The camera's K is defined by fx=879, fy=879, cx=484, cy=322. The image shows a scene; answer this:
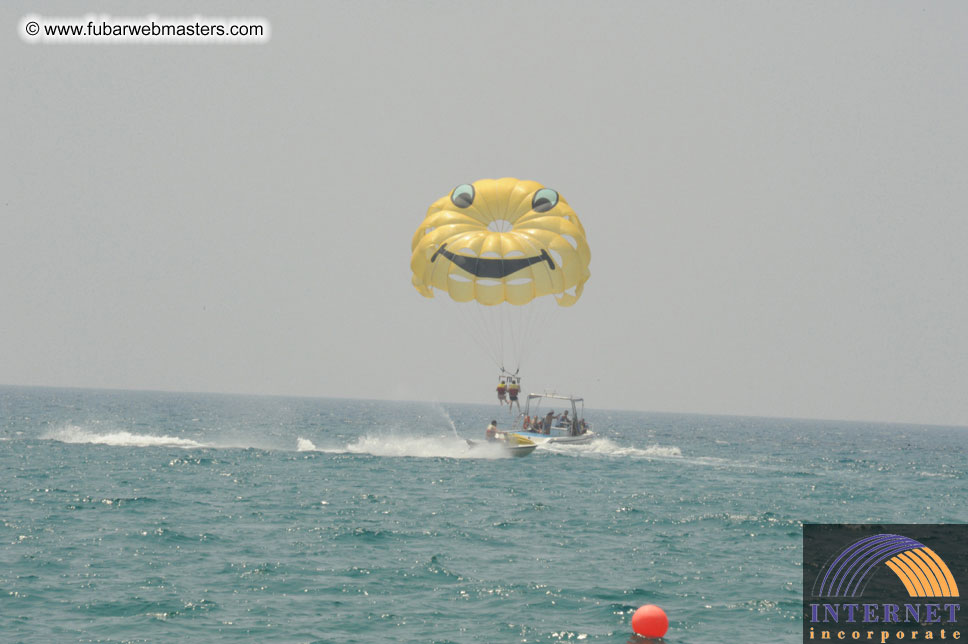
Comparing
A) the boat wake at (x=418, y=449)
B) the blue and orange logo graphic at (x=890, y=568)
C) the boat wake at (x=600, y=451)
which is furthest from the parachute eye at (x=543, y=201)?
the blue and orange logo graphic at (x=890, y=568)

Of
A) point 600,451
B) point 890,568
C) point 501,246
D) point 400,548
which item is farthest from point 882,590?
point 600,451

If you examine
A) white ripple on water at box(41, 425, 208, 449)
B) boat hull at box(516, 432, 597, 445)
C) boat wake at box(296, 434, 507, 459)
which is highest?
boat hull at box(516, 432, 597, 445)

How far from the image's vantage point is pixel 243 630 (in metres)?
14.7

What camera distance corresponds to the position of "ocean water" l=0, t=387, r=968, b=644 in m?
15.4

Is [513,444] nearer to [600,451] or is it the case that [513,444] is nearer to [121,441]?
[600,451]

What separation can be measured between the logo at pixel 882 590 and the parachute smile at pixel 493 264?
1471 centimetres

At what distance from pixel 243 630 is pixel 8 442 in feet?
145

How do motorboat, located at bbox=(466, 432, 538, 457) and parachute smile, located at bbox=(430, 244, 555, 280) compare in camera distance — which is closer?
parachute smile, located at bbox=(430, 244, 555, 280)

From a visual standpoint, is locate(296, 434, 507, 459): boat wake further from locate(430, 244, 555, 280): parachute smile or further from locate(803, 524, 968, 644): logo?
locate(803, 524, 968, 644): logo

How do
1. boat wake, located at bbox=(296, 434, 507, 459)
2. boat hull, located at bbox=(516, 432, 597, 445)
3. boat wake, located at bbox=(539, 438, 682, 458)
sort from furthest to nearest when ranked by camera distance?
boat wake, located at bbox=(539, 438, 682, 458)
boat hull, located at bbox=(516, 432, 597, 445)
boat wake, located at bbox=(296, 434, 507, 459)

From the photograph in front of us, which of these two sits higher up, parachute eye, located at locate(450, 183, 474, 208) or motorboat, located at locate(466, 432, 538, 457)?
parachute eye, located at locate(450, 183, 474, 208)

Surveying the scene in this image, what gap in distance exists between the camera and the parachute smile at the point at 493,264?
3500 centimetres

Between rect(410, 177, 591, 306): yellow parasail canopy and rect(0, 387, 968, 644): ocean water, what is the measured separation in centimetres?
790

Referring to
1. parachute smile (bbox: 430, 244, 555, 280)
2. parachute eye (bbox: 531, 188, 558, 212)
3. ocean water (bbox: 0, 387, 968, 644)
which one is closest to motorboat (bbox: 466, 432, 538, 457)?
ocean water (bbox: 0, 387, 968, 644)
